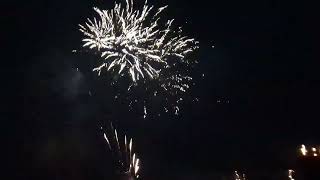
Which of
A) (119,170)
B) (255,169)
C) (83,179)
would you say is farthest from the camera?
(255,169)

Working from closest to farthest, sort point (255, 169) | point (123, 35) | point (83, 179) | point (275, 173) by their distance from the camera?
point (123, 35), point (83, 179), point (275, 173), point (255, 169)

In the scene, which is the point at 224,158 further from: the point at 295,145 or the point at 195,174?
the point at 295,145

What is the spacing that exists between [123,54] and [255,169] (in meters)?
50.3

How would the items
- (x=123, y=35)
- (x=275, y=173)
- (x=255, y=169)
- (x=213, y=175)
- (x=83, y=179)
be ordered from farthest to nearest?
(x=213, y=175) → (x=255, y=169) → (x=275, y=173) → (x=83, y=179) → (x=123, y=35)

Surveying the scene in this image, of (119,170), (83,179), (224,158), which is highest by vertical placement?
(224,158)

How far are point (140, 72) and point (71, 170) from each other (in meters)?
19.4

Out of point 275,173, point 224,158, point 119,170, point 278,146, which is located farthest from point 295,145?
point 119,170

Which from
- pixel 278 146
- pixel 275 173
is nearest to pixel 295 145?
pixel 278 146

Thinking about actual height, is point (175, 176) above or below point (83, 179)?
above

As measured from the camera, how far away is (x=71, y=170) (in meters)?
36.7

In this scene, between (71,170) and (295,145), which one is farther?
(295,145)

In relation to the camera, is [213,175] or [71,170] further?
[213,175]

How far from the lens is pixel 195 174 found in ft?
228

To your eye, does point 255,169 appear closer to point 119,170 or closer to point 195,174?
point 195,174
